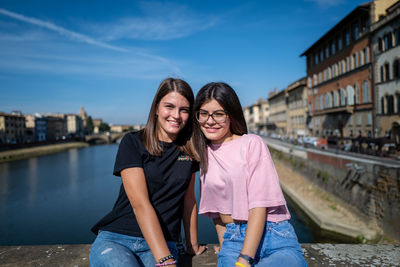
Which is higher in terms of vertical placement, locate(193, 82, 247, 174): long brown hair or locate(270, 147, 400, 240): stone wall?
locate(193, 82, 247, 174): long brown hair

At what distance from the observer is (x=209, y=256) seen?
2166mm

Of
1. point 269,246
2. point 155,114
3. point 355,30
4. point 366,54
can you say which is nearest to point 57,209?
point 155,114

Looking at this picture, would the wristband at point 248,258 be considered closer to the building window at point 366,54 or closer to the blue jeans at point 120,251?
the blue jeans at point 120,251

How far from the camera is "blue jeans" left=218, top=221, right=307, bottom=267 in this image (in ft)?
5.42

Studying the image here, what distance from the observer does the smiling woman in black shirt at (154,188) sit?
1.76 m

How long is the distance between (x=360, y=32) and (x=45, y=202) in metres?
23.4

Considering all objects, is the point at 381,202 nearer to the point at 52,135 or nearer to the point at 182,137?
the point at 182,137

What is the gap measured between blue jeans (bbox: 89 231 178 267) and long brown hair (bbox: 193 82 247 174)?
0.61 metres

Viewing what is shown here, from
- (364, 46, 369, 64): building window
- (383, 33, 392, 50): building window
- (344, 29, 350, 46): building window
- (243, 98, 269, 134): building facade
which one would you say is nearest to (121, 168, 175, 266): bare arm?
(383, 33, 392, 50): building window

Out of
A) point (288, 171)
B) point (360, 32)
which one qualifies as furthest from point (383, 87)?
point (288, 171)

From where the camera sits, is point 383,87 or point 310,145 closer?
point 383,87

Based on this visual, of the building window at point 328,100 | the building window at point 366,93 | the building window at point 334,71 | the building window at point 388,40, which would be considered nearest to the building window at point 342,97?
the building window at point 334,71

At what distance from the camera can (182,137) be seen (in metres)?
2.14

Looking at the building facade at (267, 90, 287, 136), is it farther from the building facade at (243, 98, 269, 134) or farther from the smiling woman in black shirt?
the smiling woman in black shirt
